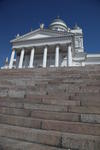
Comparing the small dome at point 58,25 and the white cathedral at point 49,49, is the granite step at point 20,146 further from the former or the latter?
the small dome at point 58,25

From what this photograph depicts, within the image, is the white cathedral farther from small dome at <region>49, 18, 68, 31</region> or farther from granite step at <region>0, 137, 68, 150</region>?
granite step at <region>0, 137, 68, 150</region>

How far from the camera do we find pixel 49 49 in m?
27.1

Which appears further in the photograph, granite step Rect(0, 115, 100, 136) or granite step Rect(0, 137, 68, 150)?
granite step Rect(0, 115, 100, 136)

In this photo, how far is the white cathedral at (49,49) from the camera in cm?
2436

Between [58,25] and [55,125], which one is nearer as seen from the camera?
[55,125]

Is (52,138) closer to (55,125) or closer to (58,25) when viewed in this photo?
(55,125)

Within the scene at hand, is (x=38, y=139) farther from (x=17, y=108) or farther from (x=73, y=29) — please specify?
(x=73, y=29)

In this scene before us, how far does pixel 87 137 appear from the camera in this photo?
7.27ft

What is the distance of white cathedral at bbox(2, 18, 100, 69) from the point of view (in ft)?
79.9

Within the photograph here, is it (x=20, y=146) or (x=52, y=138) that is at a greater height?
(x=52, y=138)

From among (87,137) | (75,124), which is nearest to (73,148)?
(87,137)

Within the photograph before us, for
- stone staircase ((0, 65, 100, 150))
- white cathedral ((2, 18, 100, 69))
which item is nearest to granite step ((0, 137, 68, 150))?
stone staircase ((0, 65, 100, 150))

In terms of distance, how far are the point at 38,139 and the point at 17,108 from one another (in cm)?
138

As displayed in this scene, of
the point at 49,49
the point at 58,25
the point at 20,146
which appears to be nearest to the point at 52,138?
the point at 20,146
